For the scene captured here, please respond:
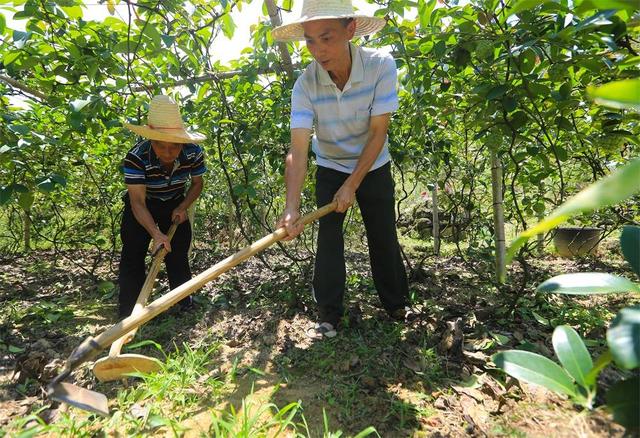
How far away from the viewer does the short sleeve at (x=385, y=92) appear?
213 cm

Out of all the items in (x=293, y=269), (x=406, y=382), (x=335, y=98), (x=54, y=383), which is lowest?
(x=293, y=269)

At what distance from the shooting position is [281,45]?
267 cm

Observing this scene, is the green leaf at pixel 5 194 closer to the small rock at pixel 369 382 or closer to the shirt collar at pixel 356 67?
the shirt collar at pixel 356 67

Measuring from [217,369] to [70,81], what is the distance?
2.02 meters

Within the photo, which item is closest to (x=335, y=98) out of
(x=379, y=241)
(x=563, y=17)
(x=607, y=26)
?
(x=379, y=241)

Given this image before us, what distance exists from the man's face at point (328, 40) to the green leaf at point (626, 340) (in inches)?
68.7

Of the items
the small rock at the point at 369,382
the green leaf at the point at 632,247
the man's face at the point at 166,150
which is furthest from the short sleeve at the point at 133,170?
the green leaf at the point at 632,247

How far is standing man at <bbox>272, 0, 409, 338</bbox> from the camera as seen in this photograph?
2.01m

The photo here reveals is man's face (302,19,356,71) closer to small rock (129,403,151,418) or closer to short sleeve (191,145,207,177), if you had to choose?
short sleeve (191,145,207,177)

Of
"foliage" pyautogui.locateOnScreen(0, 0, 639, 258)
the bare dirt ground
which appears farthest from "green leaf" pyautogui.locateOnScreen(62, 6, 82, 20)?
the bare dirt ground

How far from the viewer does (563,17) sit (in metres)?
1.66

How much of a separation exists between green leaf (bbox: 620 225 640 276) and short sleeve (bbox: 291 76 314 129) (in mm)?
1643

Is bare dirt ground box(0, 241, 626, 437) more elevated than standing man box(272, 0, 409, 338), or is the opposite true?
standing man box(272, 0, 409, 338)

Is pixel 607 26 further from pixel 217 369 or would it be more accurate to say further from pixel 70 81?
pixel 70 81
